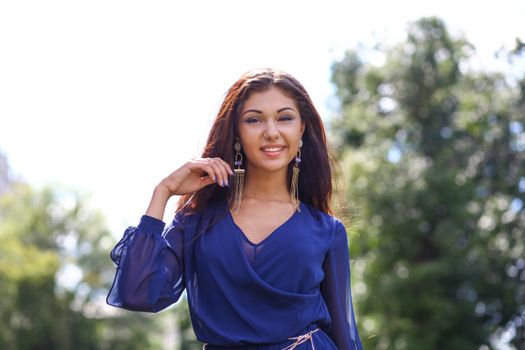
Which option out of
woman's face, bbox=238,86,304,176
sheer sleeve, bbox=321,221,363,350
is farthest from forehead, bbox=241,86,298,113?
sheer sleeve, bbox=321,221,363,350

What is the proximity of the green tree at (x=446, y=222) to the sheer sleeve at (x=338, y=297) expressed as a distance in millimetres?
17991

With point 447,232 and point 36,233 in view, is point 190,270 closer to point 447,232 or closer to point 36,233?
point 447,232

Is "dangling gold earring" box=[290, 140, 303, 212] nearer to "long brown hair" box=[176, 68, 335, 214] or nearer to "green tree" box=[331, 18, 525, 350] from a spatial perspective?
"long brown hair" box=[176, 68, 335, 214]

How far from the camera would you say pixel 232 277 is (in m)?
3.38

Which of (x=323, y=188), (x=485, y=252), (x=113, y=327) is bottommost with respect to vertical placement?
(x=113, y=327)

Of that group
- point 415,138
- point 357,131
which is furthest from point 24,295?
point 415,138

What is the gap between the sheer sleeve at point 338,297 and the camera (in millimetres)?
3629

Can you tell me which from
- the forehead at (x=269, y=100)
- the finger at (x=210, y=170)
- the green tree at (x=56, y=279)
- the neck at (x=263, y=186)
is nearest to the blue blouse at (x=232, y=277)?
the neck at (x=263, y=186)

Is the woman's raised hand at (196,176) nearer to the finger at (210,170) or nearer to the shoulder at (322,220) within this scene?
the finger at (210,170)

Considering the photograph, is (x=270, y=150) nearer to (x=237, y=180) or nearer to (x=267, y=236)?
(x=237, y=180)

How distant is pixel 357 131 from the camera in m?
27.1

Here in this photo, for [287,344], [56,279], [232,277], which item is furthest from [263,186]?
[56,279]

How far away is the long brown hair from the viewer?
143 inches

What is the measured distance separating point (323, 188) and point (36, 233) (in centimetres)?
3466
